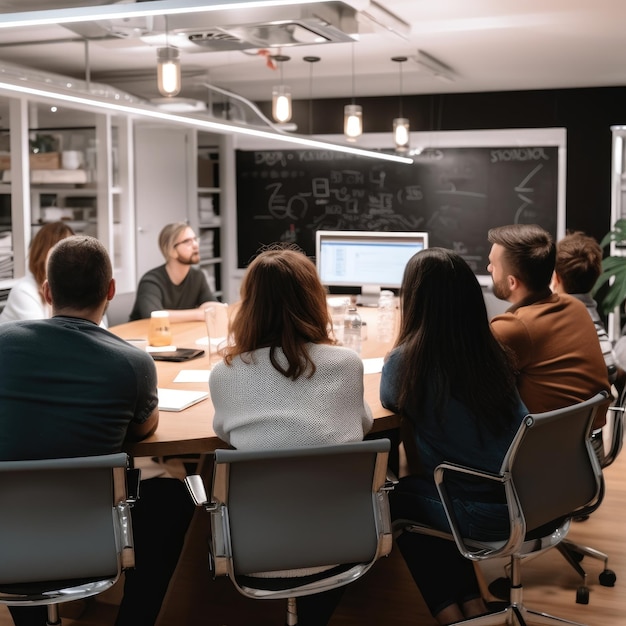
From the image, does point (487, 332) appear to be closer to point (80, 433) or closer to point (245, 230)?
point (80, 433)

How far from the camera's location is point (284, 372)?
2.21 metres

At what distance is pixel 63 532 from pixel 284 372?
645 millimetres

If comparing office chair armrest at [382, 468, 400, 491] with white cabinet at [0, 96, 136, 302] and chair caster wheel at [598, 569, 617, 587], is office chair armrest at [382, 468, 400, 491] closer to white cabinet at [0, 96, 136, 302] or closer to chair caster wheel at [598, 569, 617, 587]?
chair caster wheel at [598, 569, 617, 587]

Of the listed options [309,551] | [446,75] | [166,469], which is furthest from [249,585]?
[446,75]

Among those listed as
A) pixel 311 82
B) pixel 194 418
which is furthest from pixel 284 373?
pixel 311 82

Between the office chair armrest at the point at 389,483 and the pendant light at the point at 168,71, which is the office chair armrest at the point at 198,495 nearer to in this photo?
the office chair armrest at the point at 389,483

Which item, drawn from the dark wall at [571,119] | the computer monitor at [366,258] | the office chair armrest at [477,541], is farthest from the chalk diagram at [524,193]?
the office chair armrest at [477,541]

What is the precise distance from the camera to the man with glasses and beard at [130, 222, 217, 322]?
4.73 meters

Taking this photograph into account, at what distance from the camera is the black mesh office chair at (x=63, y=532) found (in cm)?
202

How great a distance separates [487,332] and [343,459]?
617 millimetres

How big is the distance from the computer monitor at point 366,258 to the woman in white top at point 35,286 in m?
2.01

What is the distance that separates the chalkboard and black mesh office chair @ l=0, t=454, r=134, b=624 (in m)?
5.92

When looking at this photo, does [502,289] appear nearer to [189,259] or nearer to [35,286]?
[35,286]

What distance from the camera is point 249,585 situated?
7.00 ft
